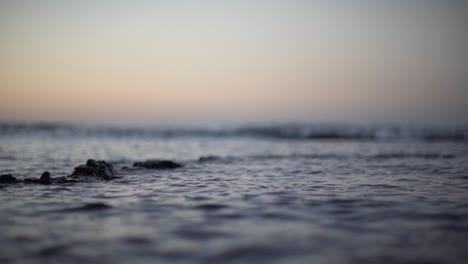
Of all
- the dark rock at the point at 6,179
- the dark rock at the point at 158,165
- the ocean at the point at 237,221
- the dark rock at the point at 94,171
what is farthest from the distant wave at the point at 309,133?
the dark rock at the point at 6,179

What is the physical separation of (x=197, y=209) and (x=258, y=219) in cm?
98

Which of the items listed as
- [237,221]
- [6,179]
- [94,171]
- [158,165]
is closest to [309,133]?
[158,165]

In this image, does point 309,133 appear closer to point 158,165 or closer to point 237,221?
point 158,165

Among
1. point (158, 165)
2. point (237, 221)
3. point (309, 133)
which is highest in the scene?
point (309, 133)

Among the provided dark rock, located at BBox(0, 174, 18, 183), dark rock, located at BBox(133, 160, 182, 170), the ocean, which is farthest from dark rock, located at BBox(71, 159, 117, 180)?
Answer: dark rock, located at BBox(133, 160, 182, 170)

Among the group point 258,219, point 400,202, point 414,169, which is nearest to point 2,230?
point 258,219

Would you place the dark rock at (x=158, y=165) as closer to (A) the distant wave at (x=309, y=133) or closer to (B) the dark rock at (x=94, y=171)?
(B) the dark rock at (x=94, y=171)

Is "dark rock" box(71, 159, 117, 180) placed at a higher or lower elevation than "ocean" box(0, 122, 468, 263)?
higher

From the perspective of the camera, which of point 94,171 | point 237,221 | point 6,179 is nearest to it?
point 237,221

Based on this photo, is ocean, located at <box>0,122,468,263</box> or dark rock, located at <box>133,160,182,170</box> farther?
dark rock, located at <box>133,160,182,170</box>

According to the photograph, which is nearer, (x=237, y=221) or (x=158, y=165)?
(x=237, y=221)

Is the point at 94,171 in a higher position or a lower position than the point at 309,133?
lower

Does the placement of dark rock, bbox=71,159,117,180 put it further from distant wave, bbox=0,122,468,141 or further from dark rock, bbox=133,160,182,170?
distant wave, bbox=0,122,468,141

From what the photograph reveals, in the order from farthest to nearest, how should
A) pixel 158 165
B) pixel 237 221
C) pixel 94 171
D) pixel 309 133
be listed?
1. pixel 309 133
2. pixel 158 165
3. pixel 94 171
4. pixel 237 221
